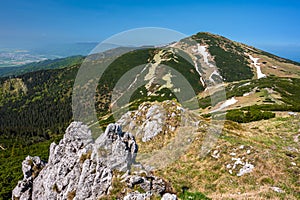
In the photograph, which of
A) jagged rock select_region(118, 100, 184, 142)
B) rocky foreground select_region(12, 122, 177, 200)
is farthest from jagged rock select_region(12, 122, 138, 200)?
jagged rock select_region(118, 100, 184, 142)

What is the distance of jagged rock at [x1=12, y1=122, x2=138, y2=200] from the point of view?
19031 mm

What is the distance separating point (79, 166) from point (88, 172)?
7.74 feet

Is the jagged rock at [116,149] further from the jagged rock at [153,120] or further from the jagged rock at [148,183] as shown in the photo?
the jagged rock at [153,120]

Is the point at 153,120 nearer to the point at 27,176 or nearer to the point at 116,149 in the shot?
the point at 116,149

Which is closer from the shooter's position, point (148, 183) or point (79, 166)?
point (148, 183)

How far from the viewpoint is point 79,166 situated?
72.8 ft

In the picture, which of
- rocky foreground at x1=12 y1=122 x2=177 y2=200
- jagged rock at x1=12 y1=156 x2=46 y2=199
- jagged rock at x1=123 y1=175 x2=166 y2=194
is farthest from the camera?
jagged rock at x1=12 y1=156 x2=46 y2=199

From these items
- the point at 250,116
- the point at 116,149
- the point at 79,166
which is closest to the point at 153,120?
the point at 116,149

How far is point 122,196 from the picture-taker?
51.1 feet

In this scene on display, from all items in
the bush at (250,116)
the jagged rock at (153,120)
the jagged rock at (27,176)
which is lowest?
the jagged rock at (27,176)

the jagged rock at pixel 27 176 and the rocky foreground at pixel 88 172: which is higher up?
the rocky foreground at pixel 88 172

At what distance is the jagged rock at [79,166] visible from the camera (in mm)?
19031

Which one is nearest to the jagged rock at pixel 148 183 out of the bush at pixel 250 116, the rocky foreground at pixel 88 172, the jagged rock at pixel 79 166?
the rocky foreground at pixel 88 172

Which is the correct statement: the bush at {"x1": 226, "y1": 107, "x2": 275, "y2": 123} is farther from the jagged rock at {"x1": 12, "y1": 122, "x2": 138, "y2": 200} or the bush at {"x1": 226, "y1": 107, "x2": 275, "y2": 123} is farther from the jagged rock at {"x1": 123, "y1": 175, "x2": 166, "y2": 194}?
the jagged rock at {"x1": 123, "y1": 175, "x2": 166, "y2": 194}
